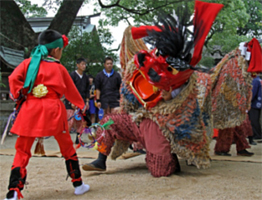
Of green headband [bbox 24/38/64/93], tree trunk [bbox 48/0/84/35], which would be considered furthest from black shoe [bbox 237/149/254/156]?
tree trunk [bbox 48/0/84/35]

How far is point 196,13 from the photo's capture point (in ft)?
9.93

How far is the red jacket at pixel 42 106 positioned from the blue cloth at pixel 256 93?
5395 millimetres

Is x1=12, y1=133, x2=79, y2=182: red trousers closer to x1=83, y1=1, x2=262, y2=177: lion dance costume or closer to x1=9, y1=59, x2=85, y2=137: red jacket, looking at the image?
x1=9, y1=59, x2=85, y2=137: red jacket

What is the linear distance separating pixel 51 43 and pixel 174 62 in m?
1.21

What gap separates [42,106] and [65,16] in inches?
239

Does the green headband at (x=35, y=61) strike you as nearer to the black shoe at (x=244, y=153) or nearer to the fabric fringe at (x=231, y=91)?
the fabric fringe at (x=231, y=91)

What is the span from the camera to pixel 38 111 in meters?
2.66

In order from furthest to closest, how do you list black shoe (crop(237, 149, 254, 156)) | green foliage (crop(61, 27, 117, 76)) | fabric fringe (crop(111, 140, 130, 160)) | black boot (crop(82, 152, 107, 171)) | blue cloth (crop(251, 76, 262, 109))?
green foliage (crop(61, 27, 117, 76)) < blue cloth (crop(251, 76, 262, 109)) < black shoe (crop(237, 149, 254, 156)) < fabric fringe (crop(111, 140, 130, 160)) < black boot (crop(82, 152, 107, 171))

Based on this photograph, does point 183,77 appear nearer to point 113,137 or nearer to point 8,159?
point 113,137

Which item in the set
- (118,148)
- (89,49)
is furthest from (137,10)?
(118,148)

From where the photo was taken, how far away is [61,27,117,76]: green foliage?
32.8ft

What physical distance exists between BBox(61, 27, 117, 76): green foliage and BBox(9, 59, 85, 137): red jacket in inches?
Answer: 284

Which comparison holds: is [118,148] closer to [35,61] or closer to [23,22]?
[35,61]

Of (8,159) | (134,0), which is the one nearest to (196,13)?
(8,159)
